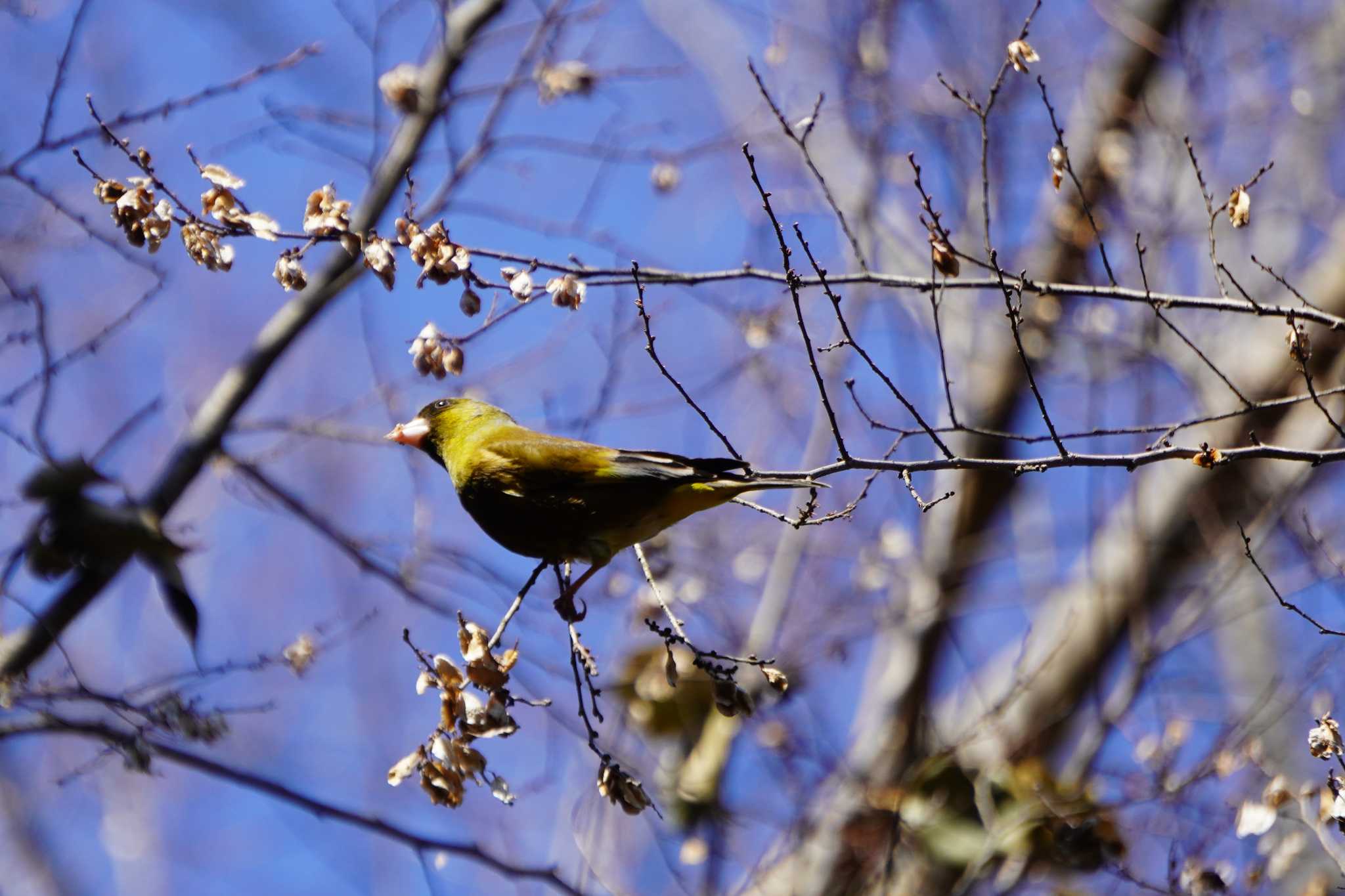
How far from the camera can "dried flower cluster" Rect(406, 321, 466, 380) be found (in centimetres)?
355

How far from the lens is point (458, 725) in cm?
301

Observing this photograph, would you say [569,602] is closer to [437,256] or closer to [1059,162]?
[437,256]

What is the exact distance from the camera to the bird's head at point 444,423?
4.61 metres

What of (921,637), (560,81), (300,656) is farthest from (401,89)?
(921,637)

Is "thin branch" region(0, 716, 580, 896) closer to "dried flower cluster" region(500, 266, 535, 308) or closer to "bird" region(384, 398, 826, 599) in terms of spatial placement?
"bird" region(384, 398, 826, 599)

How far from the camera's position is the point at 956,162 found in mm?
7477

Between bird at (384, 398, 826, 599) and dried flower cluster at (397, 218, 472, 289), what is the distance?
826mm

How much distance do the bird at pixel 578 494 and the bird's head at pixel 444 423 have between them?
39 centimetres

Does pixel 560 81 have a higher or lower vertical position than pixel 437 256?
higher

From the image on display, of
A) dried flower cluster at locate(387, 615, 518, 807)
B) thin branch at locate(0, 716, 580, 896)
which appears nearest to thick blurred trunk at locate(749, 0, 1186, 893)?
thin branch at locate(0, 716, 580, 896)

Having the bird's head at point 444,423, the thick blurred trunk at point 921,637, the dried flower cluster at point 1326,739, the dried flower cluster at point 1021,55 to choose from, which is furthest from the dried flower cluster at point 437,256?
the thick blurred trunk at point 921,637

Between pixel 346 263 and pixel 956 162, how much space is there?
402 cm

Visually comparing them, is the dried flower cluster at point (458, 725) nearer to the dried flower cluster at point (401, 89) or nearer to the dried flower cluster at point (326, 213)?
the dried flower cluster at point (326, 213)

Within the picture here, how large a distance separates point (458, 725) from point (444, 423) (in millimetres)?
1908
